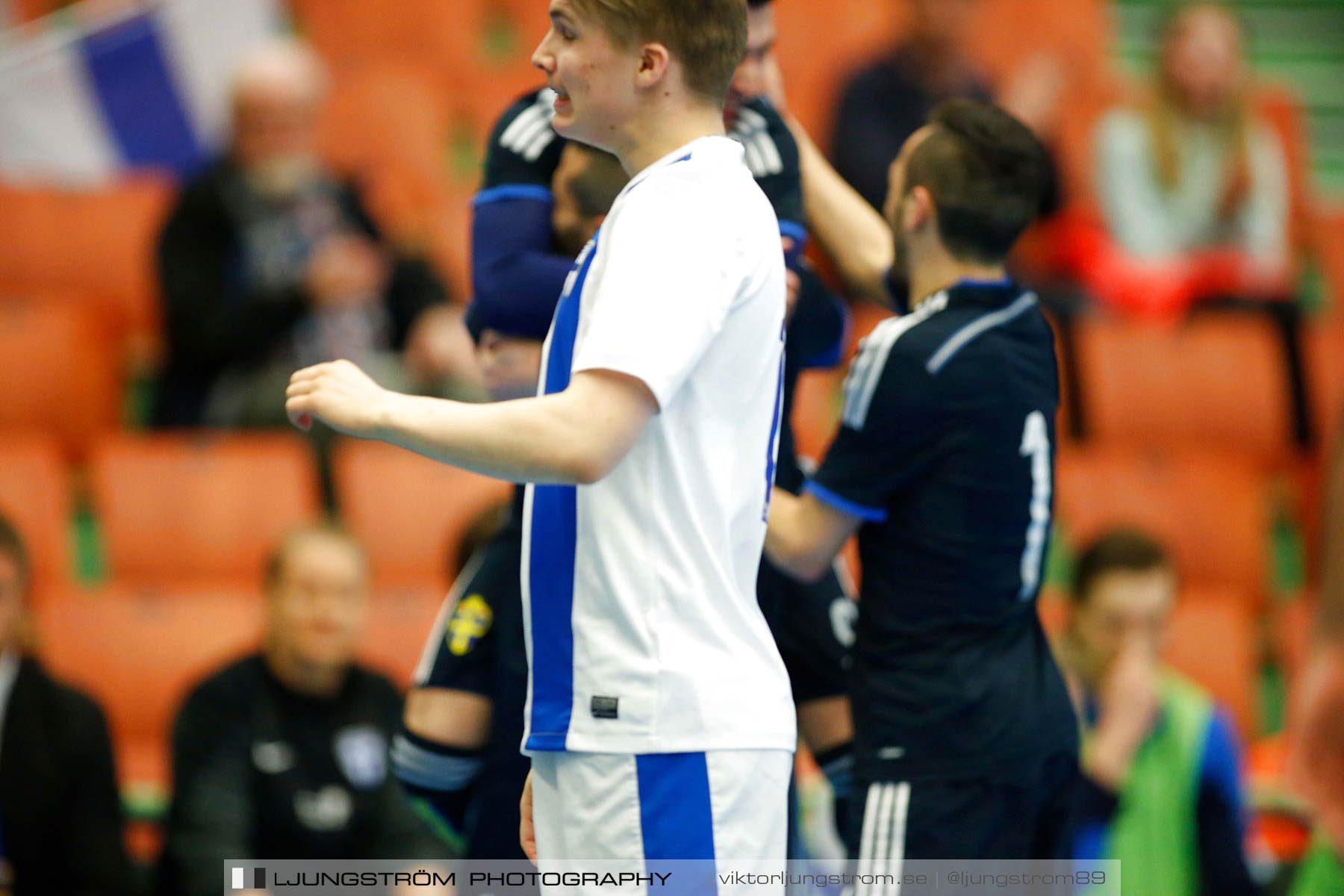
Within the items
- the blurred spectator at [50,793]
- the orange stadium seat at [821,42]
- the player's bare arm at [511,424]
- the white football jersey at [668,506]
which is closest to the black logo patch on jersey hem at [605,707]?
the white football jersey at [668,506]

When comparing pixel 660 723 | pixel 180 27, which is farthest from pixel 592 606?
pixel 180 27

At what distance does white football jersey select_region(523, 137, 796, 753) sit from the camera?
2.39 meters

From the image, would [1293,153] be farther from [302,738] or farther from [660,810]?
[660,810]

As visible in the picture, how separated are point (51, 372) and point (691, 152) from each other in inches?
197

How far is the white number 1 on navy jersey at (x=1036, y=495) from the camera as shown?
3.36m

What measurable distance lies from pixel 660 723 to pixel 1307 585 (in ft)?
18.6

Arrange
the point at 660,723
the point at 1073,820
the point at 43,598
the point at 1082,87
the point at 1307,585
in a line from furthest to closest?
the point at 1082,87
the point at 1307,585
the point at 43,598
the point at 1073,820
the point at 660,723

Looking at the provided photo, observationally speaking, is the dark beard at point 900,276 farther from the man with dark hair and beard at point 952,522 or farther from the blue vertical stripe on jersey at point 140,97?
the blue vertical stripe on jersey at point 140,97

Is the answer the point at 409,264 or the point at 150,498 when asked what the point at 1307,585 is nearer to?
the point at 409,264

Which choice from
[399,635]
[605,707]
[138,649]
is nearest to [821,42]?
[399,635]

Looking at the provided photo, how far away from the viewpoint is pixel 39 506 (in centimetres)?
629

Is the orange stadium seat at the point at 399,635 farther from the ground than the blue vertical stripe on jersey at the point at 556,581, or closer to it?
closer to it

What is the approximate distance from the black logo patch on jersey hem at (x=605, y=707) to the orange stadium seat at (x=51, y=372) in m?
5.03

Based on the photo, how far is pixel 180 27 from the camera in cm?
821
